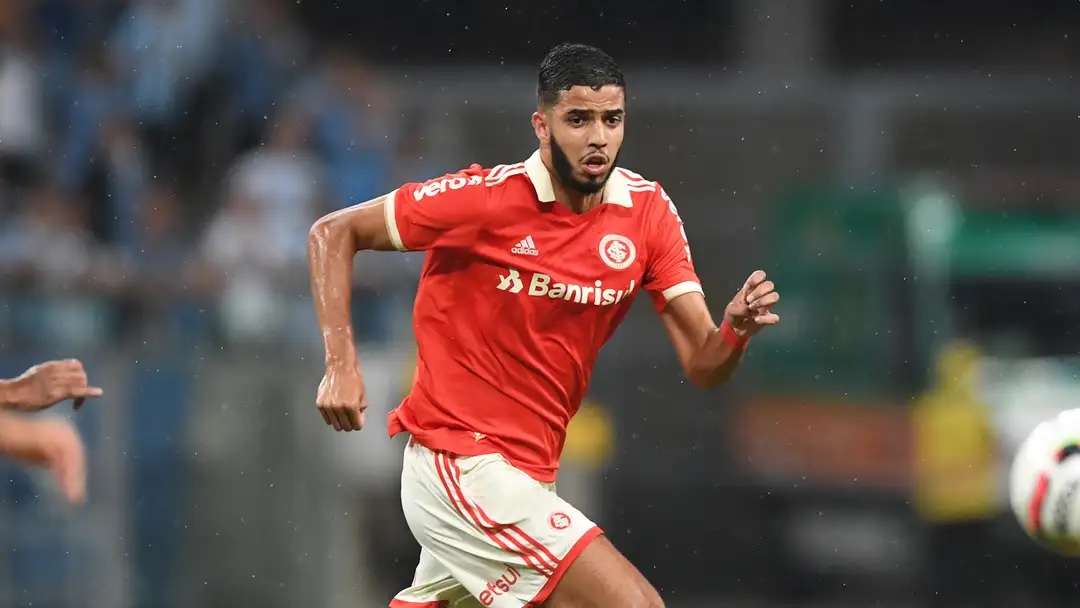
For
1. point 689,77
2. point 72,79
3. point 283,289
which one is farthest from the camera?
point 689,77

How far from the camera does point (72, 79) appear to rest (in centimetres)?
912

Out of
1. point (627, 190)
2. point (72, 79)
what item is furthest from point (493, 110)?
point (627, 190)

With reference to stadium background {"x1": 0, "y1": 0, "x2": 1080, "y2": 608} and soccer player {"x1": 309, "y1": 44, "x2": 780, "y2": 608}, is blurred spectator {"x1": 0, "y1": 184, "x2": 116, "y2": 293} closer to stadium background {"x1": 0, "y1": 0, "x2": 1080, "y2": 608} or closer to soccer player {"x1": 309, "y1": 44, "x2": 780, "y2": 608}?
stadium background {"x1": 0, "y1": 0, "x2": 1080, "y2": 608}

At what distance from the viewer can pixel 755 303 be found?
168 inches

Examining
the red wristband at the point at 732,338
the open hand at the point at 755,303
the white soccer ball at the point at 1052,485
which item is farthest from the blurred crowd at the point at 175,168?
the open hand at the point at 755,303

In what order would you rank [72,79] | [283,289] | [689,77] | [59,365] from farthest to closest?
1. [689,77]
2. [72,79]
3. [283,289]
4. [59,365]

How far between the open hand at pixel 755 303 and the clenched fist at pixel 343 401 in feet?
3.14

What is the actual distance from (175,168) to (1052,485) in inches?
206

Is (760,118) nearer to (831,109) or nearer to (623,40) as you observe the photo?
(831,109)

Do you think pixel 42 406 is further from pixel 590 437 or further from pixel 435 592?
pixel 590 437

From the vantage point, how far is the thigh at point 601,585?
4148 millimetres

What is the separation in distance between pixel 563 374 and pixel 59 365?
4.37 ft

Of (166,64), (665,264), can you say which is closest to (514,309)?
(665,264)

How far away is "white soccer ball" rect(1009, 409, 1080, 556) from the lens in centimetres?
522
